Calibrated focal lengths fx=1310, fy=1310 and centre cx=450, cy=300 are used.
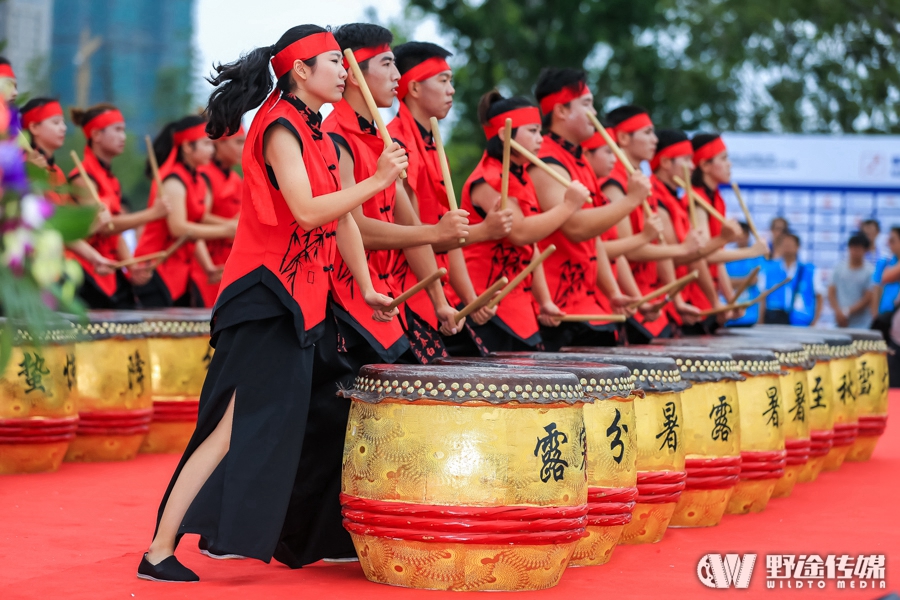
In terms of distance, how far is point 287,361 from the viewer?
3.42 m

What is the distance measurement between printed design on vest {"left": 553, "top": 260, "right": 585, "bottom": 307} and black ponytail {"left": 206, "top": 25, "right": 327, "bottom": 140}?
1897mm

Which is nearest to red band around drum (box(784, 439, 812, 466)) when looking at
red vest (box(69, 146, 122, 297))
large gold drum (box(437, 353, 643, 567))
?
large gold drum (box(437, 353, 643, 567))

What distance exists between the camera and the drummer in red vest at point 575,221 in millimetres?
4945

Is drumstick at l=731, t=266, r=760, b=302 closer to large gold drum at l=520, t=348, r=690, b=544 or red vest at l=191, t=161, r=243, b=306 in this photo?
large gold drum at l=520, t=348, r=690, b=544

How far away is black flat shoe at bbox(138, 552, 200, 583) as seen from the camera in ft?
11.1

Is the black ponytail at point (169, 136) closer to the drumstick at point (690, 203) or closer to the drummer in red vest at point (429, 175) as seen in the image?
the drumstick at point (690, 203)

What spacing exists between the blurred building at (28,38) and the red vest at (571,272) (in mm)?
17740

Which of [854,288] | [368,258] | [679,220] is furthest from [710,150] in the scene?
[854,288]

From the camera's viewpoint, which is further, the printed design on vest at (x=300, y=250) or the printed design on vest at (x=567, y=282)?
the printed design on vest at (x=567, y=282)

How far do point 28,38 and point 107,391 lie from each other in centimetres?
2040

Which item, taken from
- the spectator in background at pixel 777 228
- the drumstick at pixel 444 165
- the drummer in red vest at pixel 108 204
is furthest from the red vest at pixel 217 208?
the spectator in background at pixel 777 228

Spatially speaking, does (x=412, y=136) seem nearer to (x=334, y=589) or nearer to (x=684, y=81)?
(x=334, y=589)

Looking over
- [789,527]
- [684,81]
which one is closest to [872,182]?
[789,527]

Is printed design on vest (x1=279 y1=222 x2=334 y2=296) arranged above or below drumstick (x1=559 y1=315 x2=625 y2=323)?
above
